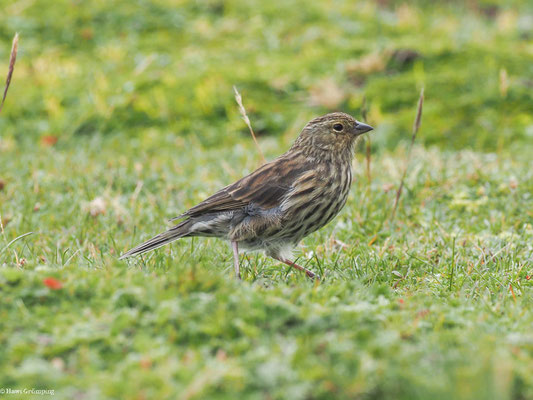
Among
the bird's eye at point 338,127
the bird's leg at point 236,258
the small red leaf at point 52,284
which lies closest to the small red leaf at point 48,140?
the bird's eye at point 338,127

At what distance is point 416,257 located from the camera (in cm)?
528

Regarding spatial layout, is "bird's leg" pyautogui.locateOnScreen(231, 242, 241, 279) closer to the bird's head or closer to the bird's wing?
the bird's wing

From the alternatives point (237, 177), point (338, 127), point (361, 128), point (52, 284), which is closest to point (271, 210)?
point (338, 127)

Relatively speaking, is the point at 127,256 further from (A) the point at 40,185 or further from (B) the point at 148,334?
(A) the point at 40,185

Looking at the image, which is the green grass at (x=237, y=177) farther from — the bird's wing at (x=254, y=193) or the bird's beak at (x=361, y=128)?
the bird's beak at (x=361, y=128)

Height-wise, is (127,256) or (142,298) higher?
(142,298)

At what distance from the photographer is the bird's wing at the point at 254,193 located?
207 inches

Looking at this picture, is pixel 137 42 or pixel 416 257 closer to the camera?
pixel 416 257

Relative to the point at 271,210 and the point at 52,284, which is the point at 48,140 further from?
the point at 52,284

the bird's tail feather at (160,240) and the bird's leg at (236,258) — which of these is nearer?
the bird's leg at (236,258)

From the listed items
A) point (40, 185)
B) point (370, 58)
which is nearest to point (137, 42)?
point (370, 58)

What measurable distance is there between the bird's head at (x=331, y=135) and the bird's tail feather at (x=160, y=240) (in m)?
1.18

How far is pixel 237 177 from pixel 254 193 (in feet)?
7.79

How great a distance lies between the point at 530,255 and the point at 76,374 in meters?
3.63
